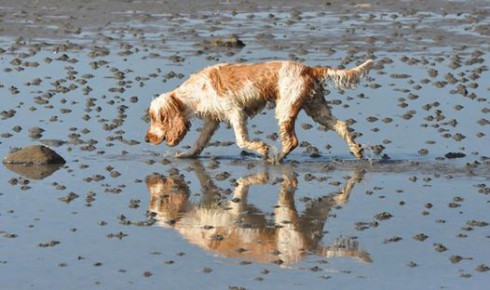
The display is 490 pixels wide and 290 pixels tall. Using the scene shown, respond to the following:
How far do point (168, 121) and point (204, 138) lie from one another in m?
0.48

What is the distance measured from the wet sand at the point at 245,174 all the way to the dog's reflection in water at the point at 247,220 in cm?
2

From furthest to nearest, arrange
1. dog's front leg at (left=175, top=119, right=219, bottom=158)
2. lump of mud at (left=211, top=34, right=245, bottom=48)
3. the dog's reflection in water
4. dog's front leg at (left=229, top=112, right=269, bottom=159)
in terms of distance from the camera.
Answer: lump of mud at (left=211, top=34, right=245, bottom=48) → dog's front leg at (left=175, top=119, right=219, bottom=158) → dog's front leg at (left=229, top=112, right=269, bottom=159) → the dog's reflection in water

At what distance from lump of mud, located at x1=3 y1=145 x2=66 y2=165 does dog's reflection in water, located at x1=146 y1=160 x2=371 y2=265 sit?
127 centimetres

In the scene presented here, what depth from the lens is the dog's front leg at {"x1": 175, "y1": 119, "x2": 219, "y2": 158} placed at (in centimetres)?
1800

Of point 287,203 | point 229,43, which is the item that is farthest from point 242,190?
point 229,43

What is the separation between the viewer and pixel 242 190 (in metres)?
16.4

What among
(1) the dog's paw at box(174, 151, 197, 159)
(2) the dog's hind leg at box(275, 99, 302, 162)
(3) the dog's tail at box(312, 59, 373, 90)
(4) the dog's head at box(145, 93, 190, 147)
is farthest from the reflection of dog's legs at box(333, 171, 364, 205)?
(4) the dog's head at box(145, 93, 190, 147)

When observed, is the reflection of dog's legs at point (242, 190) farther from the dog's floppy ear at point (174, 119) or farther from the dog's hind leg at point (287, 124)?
the dog's floppy ear at point (174, 119)

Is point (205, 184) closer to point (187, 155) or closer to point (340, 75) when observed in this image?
point (187, 155)

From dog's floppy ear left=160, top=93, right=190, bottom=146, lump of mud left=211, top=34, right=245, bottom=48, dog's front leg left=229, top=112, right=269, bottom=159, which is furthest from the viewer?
lump of mud left=211, top=34, right=245, bottom=48

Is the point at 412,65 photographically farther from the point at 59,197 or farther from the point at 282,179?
the point at 59,197

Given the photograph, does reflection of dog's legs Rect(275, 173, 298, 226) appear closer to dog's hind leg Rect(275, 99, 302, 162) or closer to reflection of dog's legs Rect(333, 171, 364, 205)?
reflection of dog's legs Rect(333, 171, 364, 205)

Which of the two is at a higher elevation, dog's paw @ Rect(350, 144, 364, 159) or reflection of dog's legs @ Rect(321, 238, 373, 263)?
reflection of dog's legs @ Rect(321, 238, 373, 263)

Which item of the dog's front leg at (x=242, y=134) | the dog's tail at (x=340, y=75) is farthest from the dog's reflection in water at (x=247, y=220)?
the dog's tail at (x=340, y=75)
